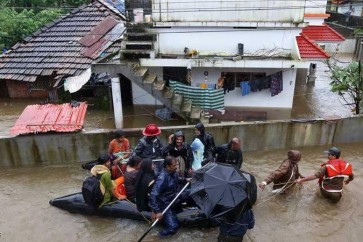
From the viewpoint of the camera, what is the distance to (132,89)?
48.0ft

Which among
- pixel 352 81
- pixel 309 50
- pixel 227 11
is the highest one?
pixel 227 11

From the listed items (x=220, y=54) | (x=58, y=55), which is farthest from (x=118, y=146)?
(x=58, y=55)

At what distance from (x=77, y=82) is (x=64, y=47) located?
3736mm

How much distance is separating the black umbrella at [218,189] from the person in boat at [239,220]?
10cm

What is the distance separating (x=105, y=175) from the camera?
702 centimetres

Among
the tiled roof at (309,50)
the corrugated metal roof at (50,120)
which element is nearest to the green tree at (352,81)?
the tiled roof at (309,50)

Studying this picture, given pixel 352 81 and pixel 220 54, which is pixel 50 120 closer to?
pixel 220 54

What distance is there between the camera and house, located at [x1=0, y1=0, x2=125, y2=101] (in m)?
14.7

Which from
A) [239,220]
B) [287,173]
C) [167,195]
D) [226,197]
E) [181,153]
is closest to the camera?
[226,197]

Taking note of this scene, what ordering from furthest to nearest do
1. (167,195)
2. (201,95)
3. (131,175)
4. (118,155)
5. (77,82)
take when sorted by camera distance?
(77,82) → (201,95) → (118,155) → (131,175) → (167,195)

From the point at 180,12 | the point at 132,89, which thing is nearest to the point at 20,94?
the point at 132,89

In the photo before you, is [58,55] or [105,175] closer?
[105,175]

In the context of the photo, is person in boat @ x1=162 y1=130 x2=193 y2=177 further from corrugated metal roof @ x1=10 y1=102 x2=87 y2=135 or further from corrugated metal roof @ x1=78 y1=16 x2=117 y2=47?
corrugated metal roof @ x1=78 y1=16 x2=117 y2=47

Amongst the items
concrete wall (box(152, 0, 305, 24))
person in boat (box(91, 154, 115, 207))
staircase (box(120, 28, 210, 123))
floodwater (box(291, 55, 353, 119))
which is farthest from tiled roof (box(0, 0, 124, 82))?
floodwater (box(291, 55, 353, 119))
